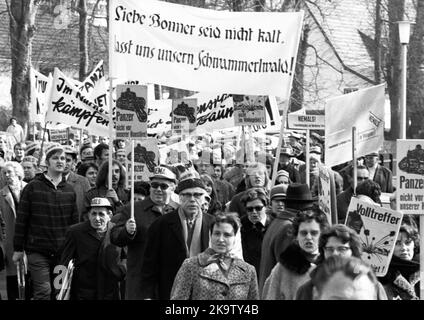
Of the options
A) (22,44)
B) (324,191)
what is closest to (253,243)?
(324,191)

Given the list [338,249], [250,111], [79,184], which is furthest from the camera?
[250,111]

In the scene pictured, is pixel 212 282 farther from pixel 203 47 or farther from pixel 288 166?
A: pixel 288 166

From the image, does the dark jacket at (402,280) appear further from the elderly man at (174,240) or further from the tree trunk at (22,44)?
the tree trunk at (22,44)

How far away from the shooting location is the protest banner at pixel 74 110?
59.2 feet

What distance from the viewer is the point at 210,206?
46.0ft

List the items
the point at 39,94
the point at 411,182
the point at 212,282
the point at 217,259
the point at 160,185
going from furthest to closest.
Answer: the point at 39,94, the point at 160,185, the point at 411,182, the point at 217,259, the point at 212,282

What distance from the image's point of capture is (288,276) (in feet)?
26.0

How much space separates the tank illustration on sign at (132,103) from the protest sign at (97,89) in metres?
5.00

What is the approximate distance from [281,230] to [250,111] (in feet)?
25.6

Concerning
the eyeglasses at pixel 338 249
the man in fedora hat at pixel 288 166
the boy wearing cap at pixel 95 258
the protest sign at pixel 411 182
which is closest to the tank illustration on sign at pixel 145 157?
the man in fedora hat at pixel 288 166

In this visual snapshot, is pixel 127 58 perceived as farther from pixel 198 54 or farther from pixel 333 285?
pixel 333 285

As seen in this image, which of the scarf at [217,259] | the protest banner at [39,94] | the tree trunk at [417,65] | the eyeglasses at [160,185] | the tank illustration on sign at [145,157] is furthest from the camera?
the tree trunk at [417,65]

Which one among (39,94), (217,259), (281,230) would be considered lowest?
(217,259)

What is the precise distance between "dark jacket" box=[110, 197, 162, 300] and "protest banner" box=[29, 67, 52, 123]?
12.9 metres
